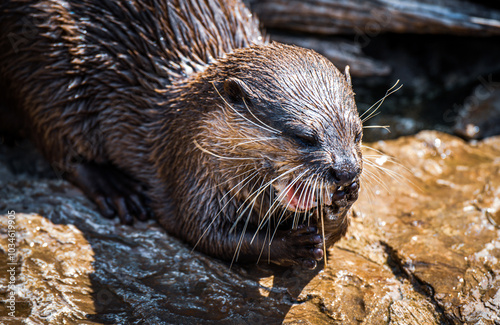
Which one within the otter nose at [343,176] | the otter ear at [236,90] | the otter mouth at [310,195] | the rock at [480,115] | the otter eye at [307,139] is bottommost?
the rock at [480,115]

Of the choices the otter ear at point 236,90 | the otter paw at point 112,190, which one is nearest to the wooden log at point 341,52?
the otter paw at point 112,190

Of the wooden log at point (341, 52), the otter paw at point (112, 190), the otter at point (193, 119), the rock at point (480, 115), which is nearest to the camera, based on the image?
the otter at point (193, 119)

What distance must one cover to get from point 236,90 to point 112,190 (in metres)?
1.12

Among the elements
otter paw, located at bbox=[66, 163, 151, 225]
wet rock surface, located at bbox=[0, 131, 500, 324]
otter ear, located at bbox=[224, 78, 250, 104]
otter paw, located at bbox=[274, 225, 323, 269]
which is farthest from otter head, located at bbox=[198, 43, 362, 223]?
otter paw, located at bbox=[66, 163, 151, 225]

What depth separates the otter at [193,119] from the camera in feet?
7.00

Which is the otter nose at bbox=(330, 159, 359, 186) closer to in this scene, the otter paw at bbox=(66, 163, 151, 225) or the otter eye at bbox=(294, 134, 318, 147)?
the otter eye at bbox=(294, 134, 318, 147)

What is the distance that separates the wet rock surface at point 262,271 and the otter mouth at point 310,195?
27 centimetres

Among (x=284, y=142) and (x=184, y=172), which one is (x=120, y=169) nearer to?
(x=184, y=172)

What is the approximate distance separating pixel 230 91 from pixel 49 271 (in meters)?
1.15

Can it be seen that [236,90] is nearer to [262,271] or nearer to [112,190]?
[262,271]

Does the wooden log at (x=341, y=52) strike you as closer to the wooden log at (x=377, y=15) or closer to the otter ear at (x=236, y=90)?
the wooden log at (x=377, y=15)

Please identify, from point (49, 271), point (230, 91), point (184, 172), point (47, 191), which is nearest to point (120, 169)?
point (47, 191)

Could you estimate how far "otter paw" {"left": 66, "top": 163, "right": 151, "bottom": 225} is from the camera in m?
2.86

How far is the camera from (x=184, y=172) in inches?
103
